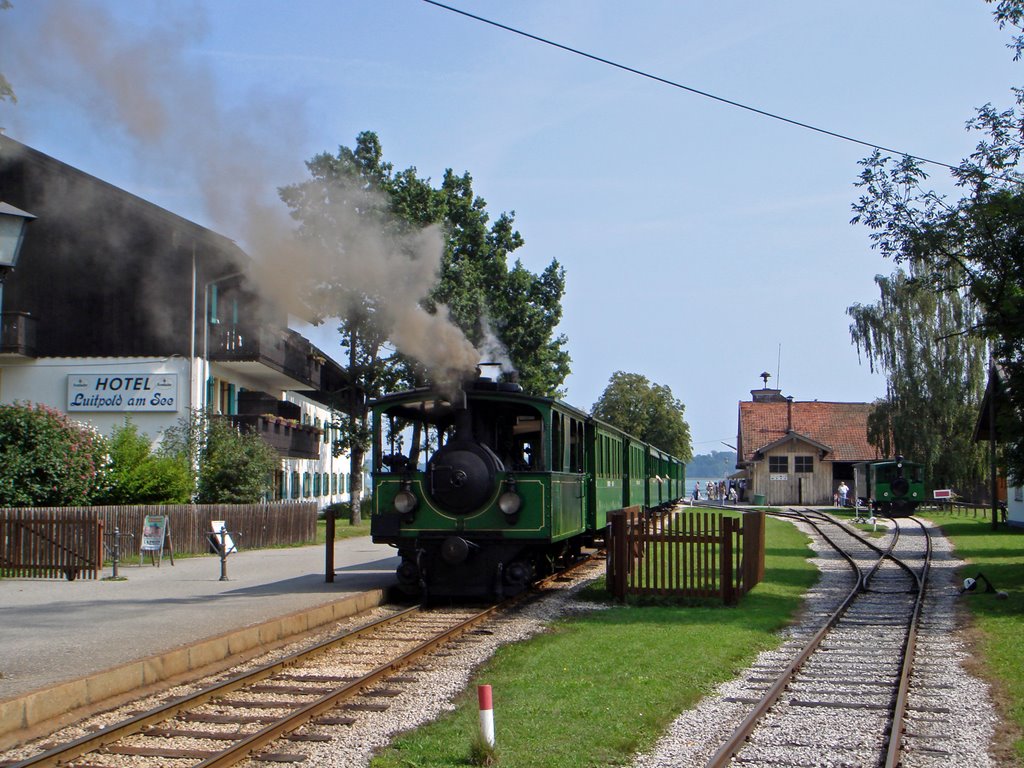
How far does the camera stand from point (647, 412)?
66.6 metres

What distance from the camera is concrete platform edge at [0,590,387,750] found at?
285 inches

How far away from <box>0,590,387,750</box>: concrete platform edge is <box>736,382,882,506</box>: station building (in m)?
53.3

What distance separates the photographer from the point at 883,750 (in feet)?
22.3

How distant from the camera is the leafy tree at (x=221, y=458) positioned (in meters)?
27.3

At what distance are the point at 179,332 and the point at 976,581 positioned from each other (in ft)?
71.6

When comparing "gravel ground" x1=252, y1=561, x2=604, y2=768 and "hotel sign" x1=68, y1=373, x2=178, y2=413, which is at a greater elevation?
"hotel sign" x1=68, y1=373, x2=178, y2=413

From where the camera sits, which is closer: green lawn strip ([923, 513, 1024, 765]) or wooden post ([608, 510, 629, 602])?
green lawn strip ([923, 513, 1024, 765])

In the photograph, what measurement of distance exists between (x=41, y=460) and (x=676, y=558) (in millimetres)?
13769

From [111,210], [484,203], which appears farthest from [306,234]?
[484,203]

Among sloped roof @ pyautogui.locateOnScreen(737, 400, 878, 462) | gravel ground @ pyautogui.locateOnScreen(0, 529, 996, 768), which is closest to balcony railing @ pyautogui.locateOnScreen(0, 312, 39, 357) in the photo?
gravel ground @ pyautogui.locateOnScreen(0, 529, 996, 768)

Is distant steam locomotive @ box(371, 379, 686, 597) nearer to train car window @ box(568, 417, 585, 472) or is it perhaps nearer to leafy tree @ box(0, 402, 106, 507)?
train car window @ box(568, 417, 585, 472)

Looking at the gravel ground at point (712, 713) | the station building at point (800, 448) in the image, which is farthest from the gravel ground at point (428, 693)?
the station building at point (800, 448)

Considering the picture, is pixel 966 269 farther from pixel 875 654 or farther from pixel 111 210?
pixel 111 210

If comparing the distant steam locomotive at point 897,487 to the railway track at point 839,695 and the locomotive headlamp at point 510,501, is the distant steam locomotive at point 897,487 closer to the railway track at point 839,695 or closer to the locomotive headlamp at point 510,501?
the railway track at point 839,695
